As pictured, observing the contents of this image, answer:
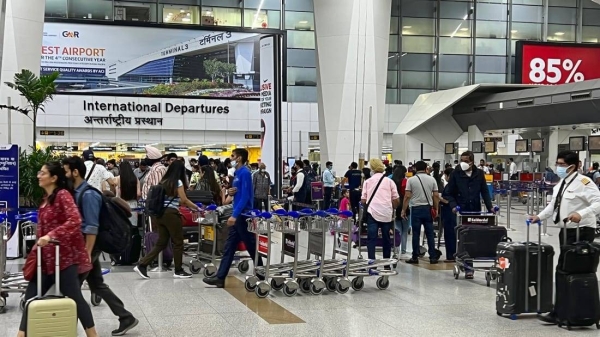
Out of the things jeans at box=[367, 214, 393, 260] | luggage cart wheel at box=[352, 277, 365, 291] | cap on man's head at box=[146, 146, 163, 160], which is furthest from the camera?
jeans at box=[367, 214, 393, 260]

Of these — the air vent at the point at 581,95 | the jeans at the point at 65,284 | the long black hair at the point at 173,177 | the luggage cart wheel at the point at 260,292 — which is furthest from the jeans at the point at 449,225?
the air vent at the point at 581,95

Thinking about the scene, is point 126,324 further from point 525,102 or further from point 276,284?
point 525,102

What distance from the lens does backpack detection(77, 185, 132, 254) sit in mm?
6098

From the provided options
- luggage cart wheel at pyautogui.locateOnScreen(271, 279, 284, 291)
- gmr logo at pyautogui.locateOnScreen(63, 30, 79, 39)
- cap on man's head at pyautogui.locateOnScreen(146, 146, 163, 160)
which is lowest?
luggage cart wheel at pyautogui.locateOnScreen(271, 279, 284, 291)

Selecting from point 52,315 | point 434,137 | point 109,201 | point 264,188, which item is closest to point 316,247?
point 109,201

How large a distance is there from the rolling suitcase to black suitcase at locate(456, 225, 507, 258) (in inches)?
99.3

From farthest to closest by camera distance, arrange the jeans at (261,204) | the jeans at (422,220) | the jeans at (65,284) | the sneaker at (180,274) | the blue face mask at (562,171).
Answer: the jeans at (261,204)
the jeans at (422,220)
the sneaker at (180,274)
the blue face mask at (562,171)
the jeans at (65,284)

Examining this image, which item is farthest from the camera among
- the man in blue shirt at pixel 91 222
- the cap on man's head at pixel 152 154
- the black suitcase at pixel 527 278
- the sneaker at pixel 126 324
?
the cap on man's head at pixel 152 154

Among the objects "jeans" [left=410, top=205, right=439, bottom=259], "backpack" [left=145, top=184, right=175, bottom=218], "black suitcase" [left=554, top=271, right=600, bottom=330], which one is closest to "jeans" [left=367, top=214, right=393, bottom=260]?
"jeans" [left=410, top=205, right=439, bottom=259]

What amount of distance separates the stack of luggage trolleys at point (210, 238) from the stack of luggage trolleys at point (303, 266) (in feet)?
4.17

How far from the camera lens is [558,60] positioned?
38344 mm

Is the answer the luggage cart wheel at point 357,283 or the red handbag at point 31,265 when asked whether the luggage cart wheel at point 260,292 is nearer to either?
the luggage cart wheel at point 357,283

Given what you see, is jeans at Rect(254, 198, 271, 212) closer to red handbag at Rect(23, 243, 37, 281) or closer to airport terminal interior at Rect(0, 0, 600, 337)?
airport terminal interior at Rect(0, 0, 600, 337)

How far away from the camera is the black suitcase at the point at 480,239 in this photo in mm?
9875
